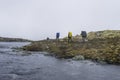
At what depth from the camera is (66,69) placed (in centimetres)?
2555

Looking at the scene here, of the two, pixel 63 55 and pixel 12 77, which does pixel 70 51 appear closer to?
pixel 63 55

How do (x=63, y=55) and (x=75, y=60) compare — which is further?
(x=63, y=55)

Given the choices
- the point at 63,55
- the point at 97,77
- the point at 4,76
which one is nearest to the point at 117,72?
the point at 97,77

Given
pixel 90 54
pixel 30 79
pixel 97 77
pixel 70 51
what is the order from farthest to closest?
pixel 70 51, pixel 90 54, pixel 97 77, pixel 30 79

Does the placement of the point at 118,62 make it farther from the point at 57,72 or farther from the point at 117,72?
the point at 57,72

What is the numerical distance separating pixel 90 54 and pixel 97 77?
13362 millimetres

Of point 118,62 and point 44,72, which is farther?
point 118,62

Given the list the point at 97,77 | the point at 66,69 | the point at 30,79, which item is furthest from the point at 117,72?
the point at 30,79

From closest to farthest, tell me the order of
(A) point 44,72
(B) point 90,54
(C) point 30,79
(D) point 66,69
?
1. (C) point 30,79
2. (A) point 44,72
3. (D) point 66,69
4. (B) point 90,54

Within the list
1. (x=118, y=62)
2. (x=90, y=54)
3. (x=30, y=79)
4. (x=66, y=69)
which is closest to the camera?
(x=30, y=79)

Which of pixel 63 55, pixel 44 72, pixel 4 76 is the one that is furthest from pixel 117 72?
pixel 63 55

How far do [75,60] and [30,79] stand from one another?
519 inches

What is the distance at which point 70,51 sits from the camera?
1507 inches

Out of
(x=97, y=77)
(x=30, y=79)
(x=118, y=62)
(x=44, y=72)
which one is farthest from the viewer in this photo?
(x=118, y=62)
